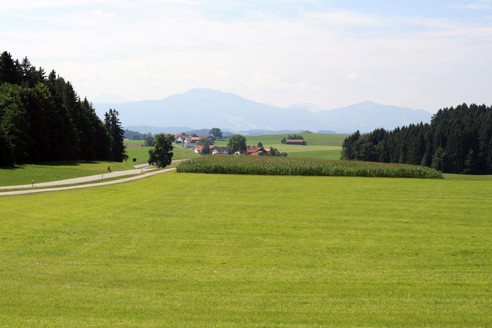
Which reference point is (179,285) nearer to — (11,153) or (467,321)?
(467,321)

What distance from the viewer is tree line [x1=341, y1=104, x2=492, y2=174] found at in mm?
112750

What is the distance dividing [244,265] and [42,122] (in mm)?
59500

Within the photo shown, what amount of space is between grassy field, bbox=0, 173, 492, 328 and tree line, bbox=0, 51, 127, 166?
3169 centimetres

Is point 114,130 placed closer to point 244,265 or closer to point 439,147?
point 439,147

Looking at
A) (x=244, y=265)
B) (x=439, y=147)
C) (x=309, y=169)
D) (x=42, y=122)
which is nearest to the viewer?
(x=244, y=265)

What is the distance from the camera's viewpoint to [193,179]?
49844 mm

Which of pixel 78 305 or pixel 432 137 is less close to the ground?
pixel 432 137

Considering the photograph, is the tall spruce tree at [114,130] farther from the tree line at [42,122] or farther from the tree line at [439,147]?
the tree line at [439,147]

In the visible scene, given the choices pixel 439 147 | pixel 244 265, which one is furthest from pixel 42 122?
pixel 439 147

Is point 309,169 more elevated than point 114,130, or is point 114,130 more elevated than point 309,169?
point 114,130

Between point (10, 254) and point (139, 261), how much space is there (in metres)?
4.97

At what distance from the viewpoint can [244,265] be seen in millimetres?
14852

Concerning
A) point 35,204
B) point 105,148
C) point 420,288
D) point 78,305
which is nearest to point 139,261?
point 78,305

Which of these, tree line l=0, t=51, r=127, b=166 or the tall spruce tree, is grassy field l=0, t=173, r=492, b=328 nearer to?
tree line l=0, t=51, r=127, b=166
